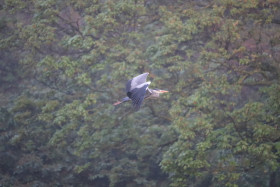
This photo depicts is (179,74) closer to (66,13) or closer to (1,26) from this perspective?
(66,13)

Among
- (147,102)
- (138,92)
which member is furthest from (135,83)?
(147,102)

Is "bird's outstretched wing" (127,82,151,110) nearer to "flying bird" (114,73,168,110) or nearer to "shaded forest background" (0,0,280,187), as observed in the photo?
"flying bird" (114,73,168,110)

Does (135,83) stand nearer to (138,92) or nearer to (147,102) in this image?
(138,92)

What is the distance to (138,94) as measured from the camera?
245 inches

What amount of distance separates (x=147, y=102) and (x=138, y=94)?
214 cm

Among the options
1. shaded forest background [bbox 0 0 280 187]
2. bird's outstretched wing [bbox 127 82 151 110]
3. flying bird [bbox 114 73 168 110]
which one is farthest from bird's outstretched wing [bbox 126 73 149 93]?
shaded forest background [bbox 0 0 280 187]

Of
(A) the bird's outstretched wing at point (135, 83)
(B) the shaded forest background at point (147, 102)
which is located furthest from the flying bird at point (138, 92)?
(B) the shaded forest background at point (147, 102)

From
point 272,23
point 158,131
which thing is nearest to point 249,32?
point 272,23

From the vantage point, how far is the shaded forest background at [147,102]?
688cm

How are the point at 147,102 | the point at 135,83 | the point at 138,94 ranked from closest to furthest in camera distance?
the point at 138,94
the point at 135,83
the point at 147,102

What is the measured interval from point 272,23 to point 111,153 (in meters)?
5.35

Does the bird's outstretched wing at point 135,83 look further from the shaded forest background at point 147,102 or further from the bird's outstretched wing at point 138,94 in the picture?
the shaded forest background at point 147,102

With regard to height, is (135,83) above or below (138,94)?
below

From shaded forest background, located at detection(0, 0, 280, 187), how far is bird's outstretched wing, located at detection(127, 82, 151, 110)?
122cm
